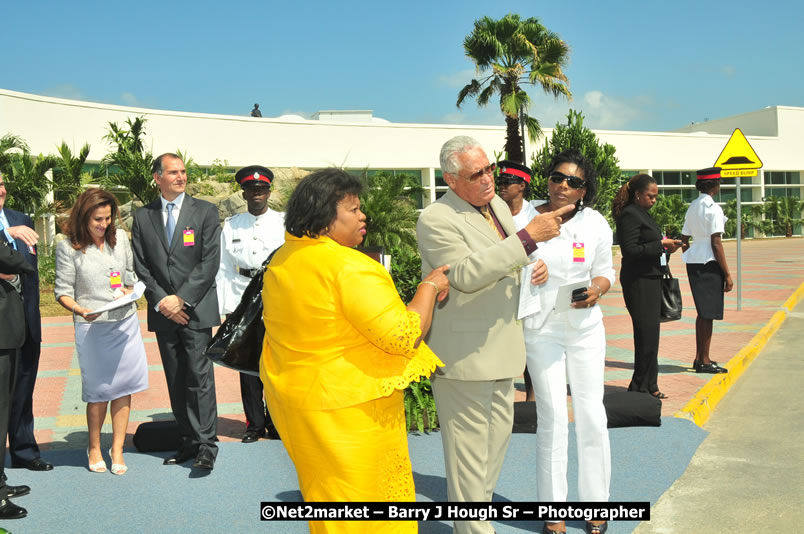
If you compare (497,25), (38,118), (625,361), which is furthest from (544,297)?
(38,118)

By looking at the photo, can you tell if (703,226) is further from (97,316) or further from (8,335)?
(8,335)

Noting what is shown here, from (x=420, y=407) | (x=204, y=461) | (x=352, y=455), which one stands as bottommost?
(x=204, y=461)

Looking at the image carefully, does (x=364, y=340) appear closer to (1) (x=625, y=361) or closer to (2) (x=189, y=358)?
(2) (x=189, y=358)

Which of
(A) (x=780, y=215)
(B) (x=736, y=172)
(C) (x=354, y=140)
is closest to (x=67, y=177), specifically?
(B) (x=736, y=172)

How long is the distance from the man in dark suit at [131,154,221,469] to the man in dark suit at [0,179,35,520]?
92 centimetres

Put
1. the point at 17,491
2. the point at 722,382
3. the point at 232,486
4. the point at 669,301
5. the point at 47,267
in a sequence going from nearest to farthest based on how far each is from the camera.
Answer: the point at 17,491 < the point at 232,486 < the point at 669,301 < the point at 722,382 < the point at 47,267

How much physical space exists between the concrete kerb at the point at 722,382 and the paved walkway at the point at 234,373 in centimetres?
11

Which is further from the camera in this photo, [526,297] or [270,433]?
[270,433]

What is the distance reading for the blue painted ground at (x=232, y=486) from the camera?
4266 millimetres

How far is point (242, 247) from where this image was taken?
6.10 m

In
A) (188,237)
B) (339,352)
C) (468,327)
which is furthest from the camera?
(188,237)

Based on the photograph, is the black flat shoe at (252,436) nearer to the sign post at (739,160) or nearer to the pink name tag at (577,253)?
the pink name tag at (577,253)

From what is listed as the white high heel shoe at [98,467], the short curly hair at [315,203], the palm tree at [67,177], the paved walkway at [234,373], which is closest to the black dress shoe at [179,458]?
the white high heel shoe at [98,467]

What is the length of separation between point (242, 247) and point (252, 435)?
1.56m
